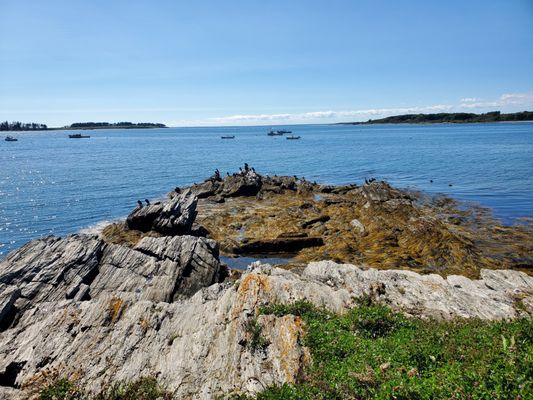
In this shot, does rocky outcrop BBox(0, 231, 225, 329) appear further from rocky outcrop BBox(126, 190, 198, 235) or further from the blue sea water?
the blue sea water

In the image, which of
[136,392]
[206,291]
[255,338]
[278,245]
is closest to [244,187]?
[278,245]

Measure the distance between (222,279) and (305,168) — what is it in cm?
6847

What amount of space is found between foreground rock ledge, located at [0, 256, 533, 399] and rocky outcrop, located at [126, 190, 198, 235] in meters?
14.1

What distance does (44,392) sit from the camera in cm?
1164

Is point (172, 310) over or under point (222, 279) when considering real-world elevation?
over

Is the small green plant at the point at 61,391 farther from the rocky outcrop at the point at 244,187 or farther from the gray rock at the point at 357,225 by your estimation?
the rocky outcrop at the point at 244,187

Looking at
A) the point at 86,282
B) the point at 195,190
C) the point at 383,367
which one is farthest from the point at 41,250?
the point at 195,190

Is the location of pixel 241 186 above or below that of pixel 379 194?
above

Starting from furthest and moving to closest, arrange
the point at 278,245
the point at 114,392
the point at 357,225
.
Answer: the point at 357,225, the point at 278,245, the point at 114,392

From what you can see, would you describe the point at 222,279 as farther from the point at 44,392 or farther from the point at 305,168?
the point at 305,168

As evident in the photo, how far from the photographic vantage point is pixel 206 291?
59.1 ft

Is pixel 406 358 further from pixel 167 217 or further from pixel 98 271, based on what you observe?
pixel 167 217

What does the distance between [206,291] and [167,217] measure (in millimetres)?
17715

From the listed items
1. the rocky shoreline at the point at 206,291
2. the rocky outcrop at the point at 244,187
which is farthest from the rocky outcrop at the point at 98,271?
the rocky outcrop at the point at 244,187
